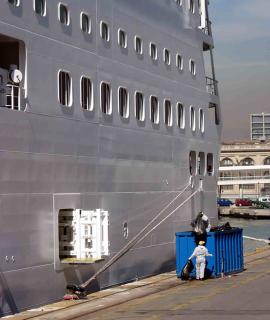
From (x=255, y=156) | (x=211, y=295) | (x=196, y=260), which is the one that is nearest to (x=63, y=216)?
(x=211, y=295)

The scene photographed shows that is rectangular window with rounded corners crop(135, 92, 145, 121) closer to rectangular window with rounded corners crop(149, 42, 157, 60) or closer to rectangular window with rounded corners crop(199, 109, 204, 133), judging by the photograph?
rectangular window with rounded corners crop(149, 42, 157, 60)

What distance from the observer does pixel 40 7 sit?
1410 centimetres

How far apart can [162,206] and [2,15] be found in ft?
26.3

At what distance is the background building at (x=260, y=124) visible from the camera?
176875mm

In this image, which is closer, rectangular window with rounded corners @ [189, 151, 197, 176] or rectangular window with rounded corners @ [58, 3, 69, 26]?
rectangular window with rounded corners @ [58, 3, 69, 26]

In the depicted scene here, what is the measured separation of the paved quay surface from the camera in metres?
12.8

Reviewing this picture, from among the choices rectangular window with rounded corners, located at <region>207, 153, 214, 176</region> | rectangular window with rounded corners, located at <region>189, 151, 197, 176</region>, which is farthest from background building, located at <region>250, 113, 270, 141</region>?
rectangular window with rounded corners, located at <region>189, 151, 197, 176</region>

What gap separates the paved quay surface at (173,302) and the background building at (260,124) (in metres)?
161

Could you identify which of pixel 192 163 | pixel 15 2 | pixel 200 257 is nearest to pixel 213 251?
pixel 200 257

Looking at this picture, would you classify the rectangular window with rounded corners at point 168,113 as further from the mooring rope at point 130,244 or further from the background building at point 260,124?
the background building at point 260,124

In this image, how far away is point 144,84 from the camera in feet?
59.6

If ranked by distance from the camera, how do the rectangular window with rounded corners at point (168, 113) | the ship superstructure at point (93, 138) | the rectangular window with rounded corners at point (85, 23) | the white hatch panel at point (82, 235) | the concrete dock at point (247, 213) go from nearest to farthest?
the ship superstructure at point (93, 138) < the white hatch panel at point (82, 235) < the rectangular window with rounded corners at point (85, 23) < the rectangular window with rounded corners at point (168, 113) < the concrete dock at point (247, 213)

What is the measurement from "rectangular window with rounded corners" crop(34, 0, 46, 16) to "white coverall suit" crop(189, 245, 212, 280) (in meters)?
7.12

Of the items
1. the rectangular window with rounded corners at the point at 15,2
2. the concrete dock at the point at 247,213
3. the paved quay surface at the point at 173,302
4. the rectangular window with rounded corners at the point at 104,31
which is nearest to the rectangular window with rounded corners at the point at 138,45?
the rectangular window with rounded corners at the point at 104,31
